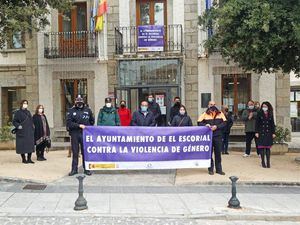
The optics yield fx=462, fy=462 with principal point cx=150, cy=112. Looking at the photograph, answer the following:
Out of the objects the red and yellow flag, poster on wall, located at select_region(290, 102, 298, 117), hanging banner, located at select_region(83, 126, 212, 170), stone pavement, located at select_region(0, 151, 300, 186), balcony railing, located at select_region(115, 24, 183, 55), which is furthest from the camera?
poster on wall, located at select_region(290, 102, 298, 117)

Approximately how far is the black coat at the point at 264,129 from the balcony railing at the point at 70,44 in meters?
9.55

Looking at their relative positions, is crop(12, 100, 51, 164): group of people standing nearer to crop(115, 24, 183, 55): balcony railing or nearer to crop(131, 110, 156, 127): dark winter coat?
crop(131, 110, 156, 127): dark winter coat

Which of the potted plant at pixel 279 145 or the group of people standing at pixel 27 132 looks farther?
the potted plant at pixel 279 145

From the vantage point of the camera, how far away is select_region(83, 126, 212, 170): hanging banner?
1127cm

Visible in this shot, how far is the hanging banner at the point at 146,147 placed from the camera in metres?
11.3

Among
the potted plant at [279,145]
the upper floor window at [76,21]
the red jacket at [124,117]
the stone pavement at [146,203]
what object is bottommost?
the stone pavement at [146,203]

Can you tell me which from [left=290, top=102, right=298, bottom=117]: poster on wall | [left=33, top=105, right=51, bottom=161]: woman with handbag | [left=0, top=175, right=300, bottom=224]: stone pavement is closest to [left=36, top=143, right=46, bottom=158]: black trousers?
[left=33, top=105, right=51, bottom=161]: woman with handbag

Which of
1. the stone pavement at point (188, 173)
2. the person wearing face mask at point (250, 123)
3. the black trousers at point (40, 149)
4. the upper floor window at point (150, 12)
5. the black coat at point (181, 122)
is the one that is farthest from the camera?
the upper floor window at point (150, 12)

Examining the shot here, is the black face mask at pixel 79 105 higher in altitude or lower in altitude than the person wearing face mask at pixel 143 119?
higher

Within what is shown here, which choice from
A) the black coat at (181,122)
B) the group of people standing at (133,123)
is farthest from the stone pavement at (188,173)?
the black coat at (181,122)

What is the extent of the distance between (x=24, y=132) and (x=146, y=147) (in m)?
4.06

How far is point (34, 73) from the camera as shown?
20703mm

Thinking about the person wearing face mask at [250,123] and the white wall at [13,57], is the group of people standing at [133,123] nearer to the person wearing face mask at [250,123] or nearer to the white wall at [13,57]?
the person wearing face mask at [250,123]

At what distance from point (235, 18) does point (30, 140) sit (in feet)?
21.9
